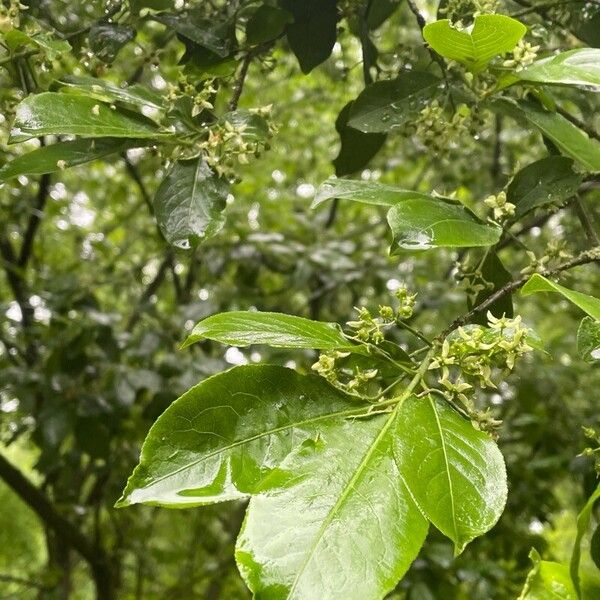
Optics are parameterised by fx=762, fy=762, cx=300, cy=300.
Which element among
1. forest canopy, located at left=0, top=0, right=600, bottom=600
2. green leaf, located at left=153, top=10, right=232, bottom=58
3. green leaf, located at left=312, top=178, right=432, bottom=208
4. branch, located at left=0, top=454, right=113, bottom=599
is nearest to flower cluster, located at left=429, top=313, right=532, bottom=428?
forest canopy, located at left=0, top=0, right=600, bottom=600

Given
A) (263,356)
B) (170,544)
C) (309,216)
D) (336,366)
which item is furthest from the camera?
(170,544)

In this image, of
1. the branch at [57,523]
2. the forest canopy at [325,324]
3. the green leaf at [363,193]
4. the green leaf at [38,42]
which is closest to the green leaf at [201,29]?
the forest canopy at [325,324]

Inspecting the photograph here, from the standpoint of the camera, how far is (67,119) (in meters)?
0.54

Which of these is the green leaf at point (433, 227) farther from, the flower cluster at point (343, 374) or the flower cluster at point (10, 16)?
the flower cluster at point (10, 16)

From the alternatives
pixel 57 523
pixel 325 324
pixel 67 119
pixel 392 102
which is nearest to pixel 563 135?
pixel 392 102

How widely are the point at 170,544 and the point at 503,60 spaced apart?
2.26 meters

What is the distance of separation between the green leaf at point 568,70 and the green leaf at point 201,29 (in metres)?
0.28

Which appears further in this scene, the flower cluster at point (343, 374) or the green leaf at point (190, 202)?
the green leaf at point (190, 202)

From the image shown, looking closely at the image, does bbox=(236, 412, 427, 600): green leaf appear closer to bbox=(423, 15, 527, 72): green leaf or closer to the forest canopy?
the forest canopy

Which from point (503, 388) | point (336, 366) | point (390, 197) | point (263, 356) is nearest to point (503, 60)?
point (390, 197)

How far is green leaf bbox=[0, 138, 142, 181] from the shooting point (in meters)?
0.57

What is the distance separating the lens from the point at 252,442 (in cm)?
43

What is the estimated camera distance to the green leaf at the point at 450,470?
1.26 ft

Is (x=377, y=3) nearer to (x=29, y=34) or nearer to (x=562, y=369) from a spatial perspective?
(x=29, y=34)
